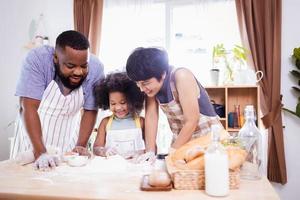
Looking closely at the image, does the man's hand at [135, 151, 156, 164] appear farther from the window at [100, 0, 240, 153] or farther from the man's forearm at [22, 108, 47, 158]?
the window at [100, 0, 240, 153]

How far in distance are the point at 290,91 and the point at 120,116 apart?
1862 mm

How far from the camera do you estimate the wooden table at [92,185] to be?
31.2 inches

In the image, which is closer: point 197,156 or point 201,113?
point 197,156

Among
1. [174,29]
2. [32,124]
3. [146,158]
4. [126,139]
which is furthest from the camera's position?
[174,29]

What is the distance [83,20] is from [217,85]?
1.60 m

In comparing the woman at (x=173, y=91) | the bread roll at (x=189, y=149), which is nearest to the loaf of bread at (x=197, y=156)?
the bread roll at (x=189, y=149)

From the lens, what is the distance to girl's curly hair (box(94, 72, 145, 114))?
153 cm

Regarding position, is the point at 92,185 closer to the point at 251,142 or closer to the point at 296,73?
the point at 251,142

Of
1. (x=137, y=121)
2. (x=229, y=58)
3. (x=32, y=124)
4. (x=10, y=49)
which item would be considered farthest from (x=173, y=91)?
(x=10, y=49)

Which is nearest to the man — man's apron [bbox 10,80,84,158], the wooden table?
man's apron [bbox 10,80,84,158]

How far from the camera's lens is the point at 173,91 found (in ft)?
4.28

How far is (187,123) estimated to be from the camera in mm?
1215

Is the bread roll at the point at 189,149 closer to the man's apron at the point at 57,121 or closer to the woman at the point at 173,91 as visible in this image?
the woman at the point at 173,91

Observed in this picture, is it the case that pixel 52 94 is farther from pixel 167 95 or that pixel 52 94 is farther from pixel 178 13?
pixel 178 13
